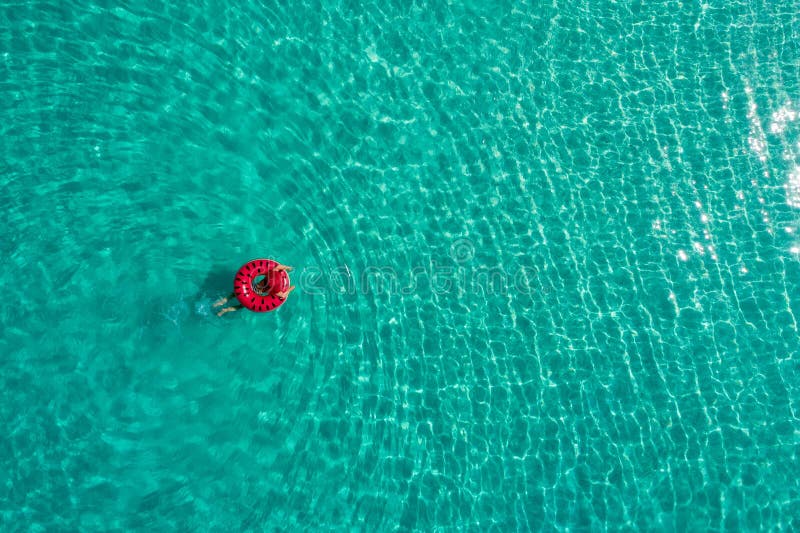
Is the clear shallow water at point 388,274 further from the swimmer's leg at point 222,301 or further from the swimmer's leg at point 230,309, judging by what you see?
the swimmer's leg at point 222,301

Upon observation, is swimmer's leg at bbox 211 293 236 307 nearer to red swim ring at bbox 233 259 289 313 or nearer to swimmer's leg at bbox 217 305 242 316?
swimmer's leg at bbox 217 305 242 316

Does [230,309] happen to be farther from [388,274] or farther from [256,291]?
[388,274]

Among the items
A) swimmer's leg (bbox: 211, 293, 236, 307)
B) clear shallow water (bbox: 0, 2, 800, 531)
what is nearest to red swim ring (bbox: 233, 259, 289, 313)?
swimmer's leg (bbox: 211, 293, 236, 307)

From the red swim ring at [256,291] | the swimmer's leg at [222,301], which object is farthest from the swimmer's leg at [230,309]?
the red swim ring at [256,291]

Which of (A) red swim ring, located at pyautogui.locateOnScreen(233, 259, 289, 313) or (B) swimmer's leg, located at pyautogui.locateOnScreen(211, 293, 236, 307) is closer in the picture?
(A) red swim ring, located at pyautogui.locateOnScreen(233, 259, 289, 313)

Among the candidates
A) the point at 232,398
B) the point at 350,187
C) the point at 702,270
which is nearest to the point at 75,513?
the point at 232,398

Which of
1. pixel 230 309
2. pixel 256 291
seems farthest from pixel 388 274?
pixel 230 309
